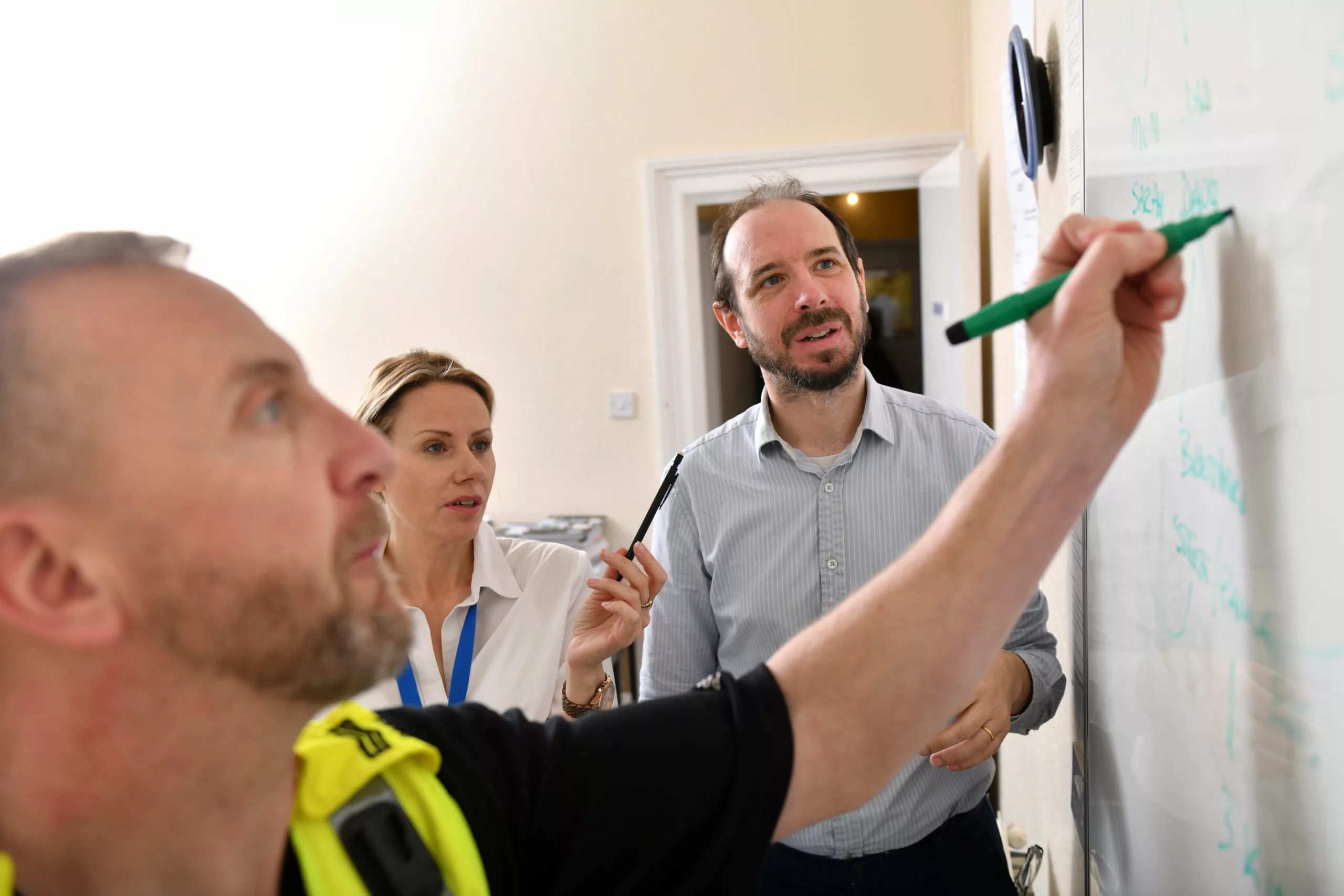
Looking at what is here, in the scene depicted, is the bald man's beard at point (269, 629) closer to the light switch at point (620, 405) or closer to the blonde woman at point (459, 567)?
the blonde woman at point (459, 567)

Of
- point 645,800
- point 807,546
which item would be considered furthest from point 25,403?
point 807,546

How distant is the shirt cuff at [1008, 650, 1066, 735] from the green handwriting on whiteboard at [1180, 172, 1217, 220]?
0.66 metres

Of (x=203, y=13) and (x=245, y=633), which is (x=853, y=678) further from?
(x=203, y=13)

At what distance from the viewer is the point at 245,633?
586 mm

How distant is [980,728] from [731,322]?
0.83m

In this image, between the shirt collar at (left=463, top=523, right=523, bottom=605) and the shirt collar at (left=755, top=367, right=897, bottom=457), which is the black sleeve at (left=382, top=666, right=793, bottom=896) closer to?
the shirt collar at (left=755, top=367, right=897, bottom=457)

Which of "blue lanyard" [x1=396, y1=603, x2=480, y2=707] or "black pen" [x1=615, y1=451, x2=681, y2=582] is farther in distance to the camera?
"blue lanyard" [x1=396, y1=603, x2=480, y2=707]

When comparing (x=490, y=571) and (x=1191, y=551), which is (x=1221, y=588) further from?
(x=490, y=571)

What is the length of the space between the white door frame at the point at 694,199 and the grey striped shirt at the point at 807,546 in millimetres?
1822

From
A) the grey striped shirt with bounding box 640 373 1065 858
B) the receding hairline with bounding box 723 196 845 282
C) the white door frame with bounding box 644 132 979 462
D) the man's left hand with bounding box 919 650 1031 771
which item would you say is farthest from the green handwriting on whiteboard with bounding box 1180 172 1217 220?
the white door frame with bounding box 644 132 979 462

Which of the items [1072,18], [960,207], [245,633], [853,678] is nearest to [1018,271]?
[1072,18]

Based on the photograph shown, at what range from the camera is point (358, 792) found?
2.19 feet

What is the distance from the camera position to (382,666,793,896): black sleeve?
2.14 ft

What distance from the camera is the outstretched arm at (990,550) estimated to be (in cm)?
55
